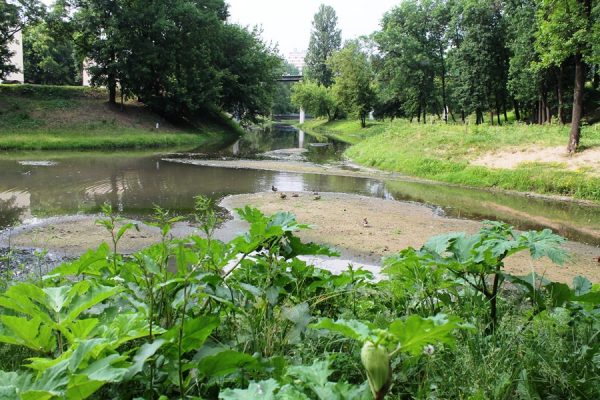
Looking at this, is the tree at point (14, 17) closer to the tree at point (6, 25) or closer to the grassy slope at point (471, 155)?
the tree at point (6, 25)

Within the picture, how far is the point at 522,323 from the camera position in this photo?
2795mm

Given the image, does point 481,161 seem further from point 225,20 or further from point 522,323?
point 225,20

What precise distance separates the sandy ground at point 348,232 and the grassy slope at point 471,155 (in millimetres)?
6695

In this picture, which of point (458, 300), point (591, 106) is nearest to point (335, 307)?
point (458, 300)

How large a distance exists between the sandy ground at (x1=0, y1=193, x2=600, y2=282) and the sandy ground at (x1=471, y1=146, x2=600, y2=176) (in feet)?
27.6

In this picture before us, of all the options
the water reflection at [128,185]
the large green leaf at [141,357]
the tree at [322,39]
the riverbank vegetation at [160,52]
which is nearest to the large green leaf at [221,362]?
the large green leaf at [141,357]

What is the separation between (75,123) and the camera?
34.9 metres

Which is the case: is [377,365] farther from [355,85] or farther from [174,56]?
[355,85]

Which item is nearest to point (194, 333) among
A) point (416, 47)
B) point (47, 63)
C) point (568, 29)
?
point (568, 29)

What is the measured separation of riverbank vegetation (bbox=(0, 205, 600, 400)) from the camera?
130 cm

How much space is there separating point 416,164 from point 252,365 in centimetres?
2385

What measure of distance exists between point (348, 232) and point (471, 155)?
14730mm

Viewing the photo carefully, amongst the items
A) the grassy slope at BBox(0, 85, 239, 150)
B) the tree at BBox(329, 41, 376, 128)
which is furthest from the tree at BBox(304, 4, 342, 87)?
the grassy slope at BBox(0, 85, 239, 150)

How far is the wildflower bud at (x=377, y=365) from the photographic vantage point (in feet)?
3.60
